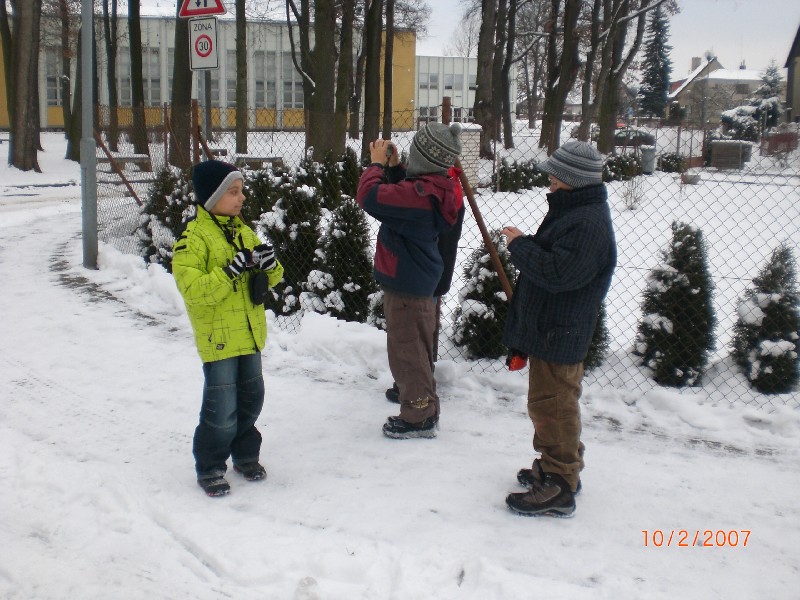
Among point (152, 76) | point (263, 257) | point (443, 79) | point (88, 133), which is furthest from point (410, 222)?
point (443, 79)

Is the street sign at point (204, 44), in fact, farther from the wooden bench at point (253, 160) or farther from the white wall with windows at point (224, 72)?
the white wall with windows at point (224, 72)

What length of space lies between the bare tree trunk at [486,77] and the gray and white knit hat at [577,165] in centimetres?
1356

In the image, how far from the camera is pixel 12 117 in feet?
77.3

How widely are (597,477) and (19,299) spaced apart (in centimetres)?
597

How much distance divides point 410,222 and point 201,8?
428 cm

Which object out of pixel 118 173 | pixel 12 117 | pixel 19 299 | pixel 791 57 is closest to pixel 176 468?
pixel 19 299

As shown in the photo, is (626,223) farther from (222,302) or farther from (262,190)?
(222,302)

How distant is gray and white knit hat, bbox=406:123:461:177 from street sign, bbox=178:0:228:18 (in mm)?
3771

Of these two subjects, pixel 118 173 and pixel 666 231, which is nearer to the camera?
pixel 118 173

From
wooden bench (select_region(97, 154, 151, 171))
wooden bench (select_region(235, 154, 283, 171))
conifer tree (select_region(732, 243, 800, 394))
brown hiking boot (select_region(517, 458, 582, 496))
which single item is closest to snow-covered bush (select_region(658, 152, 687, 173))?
wooden bench (select_region(235, 154, 283, 171))

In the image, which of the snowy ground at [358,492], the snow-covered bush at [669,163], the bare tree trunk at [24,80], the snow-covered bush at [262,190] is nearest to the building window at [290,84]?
the bare tree trunk at [24,80]

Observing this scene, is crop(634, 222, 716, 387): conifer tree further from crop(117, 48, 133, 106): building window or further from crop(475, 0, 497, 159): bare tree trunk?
crop(117, 48, 133, 106): building window

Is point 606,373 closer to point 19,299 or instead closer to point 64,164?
point 19,299

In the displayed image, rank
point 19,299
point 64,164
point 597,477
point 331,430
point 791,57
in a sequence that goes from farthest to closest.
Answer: point 791,57 → point 64,164 → point 19,299 → point 331,430 → point 597,477
